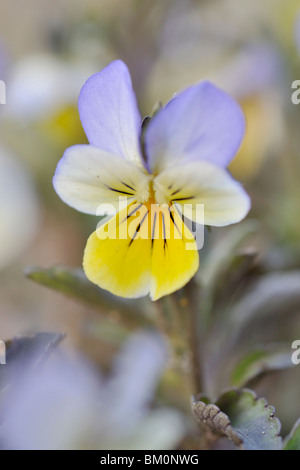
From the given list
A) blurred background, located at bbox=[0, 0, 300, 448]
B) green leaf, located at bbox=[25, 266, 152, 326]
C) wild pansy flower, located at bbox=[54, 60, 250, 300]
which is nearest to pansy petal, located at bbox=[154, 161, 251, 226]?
wild pansy flower, located at bbox=[54, 60, 250, 300]

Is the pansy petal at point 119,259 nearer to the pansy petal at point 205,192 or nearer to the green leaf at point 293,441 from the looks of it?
the pansy petal at point 205,192

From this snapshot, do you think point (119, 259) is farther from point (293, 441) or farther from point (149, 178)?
point (293, 441)

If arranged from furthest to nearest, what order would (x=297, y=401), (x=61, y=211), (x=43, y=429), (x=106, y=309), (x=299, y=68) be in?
1. (x=61, y=211)
2. (x=299, y=68)
3. (x=297, y=401)
4. (x=106, y=309)
5. (x=43, y=429)

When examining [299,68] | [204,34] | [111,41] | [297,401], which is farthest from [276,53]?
[297,401]

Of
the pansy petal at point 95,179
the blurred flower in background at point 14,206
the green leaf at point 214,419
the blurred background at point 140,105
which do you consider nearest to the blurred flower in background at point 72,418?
the green leaf at point 214,419

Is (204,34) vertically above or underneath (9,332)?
above

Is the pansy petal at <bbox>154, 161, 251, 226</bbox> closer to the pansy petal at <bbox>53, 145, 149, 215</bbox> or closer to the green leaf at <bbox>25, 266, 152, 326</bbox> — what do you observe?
the pansy petal at <bbox>53, 145, 149, 215</bbox>

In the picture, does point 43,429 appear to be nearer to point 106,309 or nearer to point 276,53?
point 106,309
